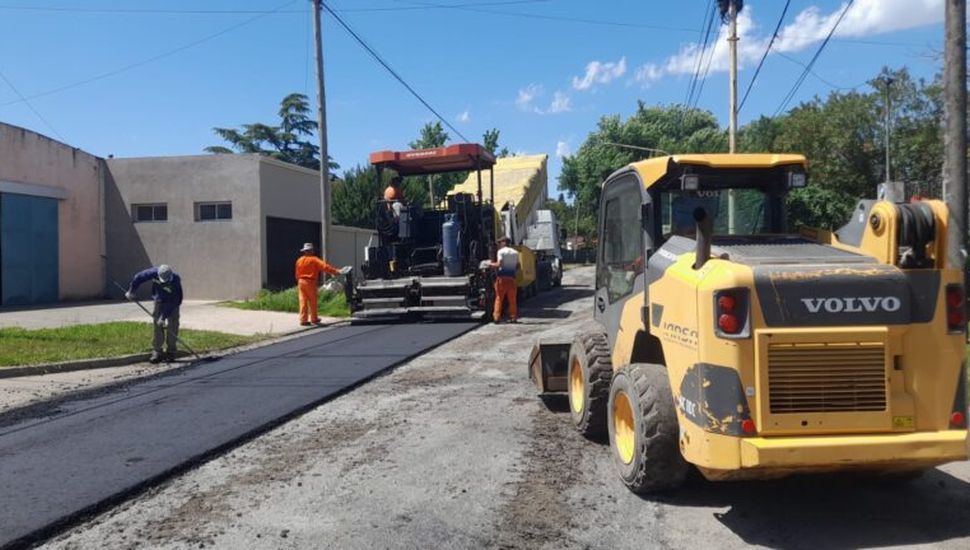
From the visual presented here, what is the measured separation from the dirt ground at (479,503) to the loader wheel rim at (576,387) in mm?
250

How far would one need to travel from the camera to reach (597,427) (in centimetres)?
615

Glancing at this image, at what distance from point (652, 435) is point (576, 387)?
204cm

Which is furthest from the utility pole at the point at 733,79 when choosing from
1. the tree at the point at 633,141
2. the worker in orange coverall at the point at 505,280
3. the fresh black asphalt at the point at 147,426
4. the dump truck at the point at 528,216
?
the tree at the point at 633,141

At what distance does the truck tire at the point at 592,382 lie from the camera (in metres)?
6.00

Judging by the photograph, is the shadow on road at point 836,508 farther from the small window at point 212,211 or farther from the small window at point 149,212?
the small window at point 149,212

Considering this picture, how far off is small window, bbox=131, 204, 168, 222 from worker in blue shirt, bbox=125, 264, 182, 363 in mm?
12202

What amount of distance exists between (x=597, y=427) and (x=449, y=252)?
10.3 metres

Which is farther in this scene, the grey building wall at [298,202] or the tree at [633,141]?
the tree at [633,141]

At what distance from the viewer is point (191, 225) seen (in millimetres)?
22422

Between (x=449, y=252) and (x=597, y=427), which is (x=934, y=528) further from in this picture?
(x=449, y=252)

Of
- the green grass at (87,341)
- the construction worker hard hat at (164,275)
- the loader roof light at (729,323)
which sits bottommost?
the green grass at (87,341)

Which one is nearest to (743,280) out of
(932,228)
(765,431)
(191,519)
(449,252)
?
(765,431)

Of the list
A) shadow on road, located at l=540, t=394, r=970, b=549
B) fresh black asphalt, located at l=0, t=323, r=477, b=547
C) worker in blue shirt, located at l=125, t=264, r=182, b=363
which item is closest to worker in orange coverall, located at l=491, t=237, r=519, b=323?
fresh black asphalt, located at l=0, t=323, r=477, b=547

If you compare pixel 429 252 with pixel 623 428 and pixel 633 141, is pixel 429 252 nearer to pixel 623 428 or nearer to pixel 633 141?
pixel 623 428
